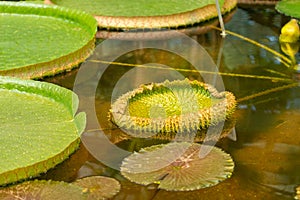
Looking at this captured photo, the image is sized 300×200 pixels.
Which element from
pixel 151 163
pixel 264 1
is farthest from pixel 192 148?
pixel 264 1

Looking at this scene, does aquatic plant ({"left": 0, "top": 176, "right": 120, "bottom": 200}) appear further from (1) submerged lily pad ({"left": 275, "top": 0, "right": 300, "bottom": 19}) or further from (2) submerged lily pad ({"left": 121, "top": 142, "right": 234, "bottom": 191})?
(1) submerged lily pad ({"left": 275, "top": 0, "right": 300, "bottom": 19})

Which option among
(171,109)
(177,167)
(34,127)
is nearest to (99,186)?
(177,167)

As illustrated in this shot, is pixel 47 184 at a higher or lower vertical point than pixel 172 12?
lower

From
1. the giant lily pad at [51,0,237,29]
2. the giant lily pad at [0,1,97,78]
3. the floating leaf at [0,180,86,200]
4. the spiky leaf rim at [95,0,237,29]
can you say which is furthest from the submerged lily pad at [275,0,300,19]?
the floating leaf at [0,180,86,200]

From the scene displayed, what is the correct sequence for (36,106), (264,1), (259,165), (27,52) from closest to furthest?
1. (259,165)
2. (36,106)
3. (27,52)
4. (264,1)

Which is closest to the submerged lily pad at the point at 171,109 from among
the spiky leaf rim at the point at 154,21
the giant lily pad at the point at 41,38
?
the giant lily pad at the point at 41,38

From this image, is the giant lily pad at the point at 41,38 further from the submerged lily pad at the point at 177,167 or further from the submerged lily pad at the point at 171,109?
the submerged lily pad at the point at 177,167

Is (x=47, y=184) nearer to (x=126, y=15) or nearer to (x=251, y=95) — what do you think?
(x=251, y=95)
